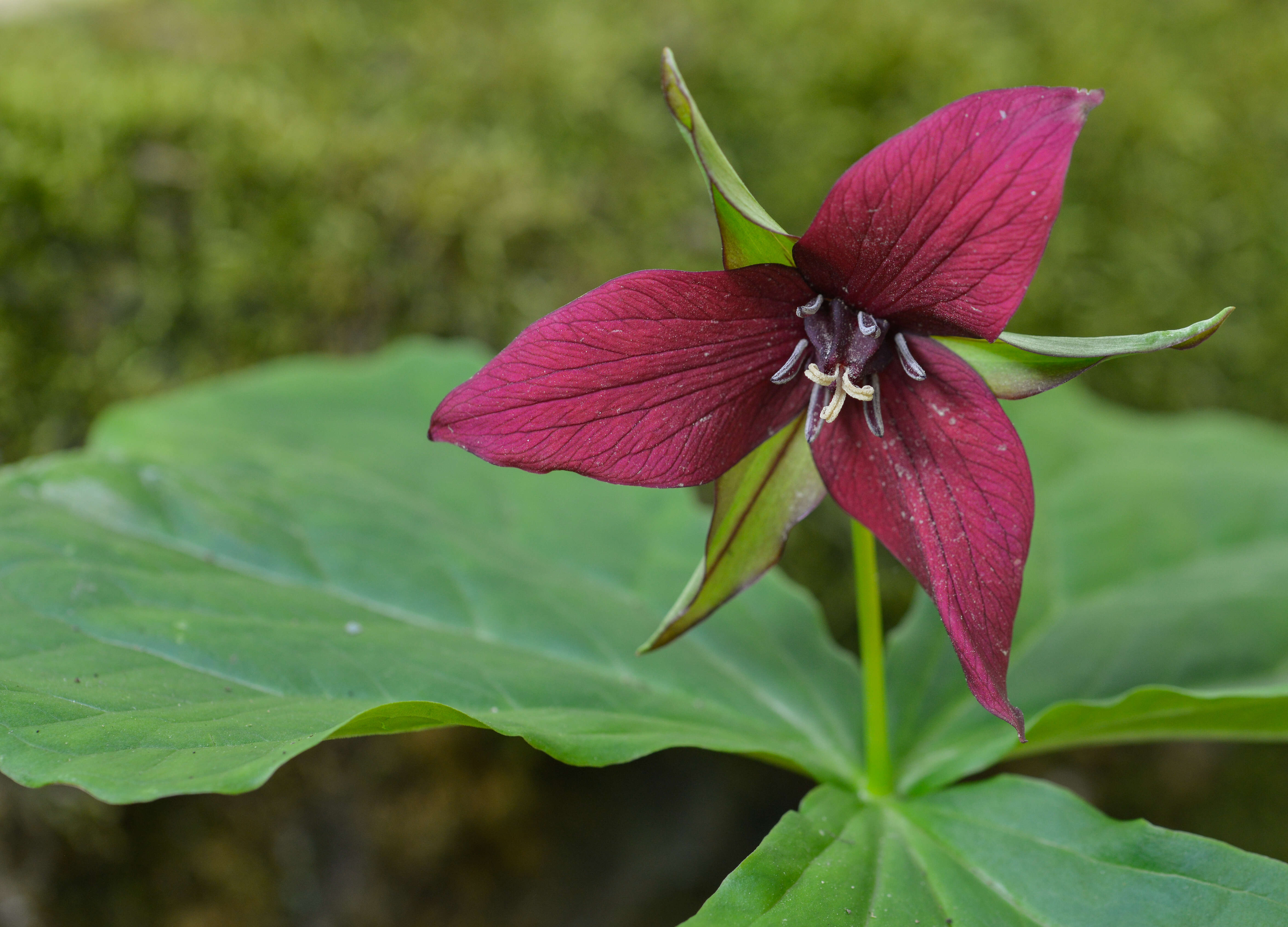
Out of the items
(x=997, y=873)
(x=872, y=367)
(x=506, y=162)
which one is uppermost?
(x=506, y=162)

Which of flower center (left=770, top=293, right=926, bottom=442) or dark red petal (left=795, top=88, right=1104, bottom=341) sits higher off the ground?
dark red petal (left=795, top=88, right=1104, bottom=341)

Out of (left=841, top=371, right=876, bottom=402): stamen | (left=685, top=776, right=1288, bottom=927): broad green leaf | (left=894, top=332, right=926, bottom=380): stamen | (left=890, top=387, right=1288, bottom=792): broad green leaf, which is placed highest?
(left=894, top=332, right=926, bottom=380): stamen

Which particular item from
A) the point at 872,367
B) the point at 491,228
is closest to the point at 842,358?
the point at 872,367

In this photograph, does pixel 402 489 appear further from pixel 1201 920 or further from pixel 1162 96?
pixel 1162 96

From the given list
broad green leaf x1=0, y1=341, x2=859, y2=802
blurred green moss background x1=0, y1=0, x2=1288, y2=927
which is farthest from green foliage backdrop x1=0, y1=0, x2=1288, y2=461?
broad green leaf x1=0, y1=341, x2=859, y2=802

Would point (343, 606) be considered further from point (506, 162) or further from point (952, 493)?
point (506, 162)

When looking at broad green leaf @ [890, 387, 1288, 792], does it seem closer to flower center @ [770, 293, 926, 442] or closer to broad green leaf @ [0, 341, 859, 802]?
broad green leaf @ [0, 341, 859, 802]

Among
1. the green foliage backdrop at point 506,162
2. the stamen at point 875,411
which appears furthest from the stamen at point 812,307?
the green foliage backdrop at point 506,162
